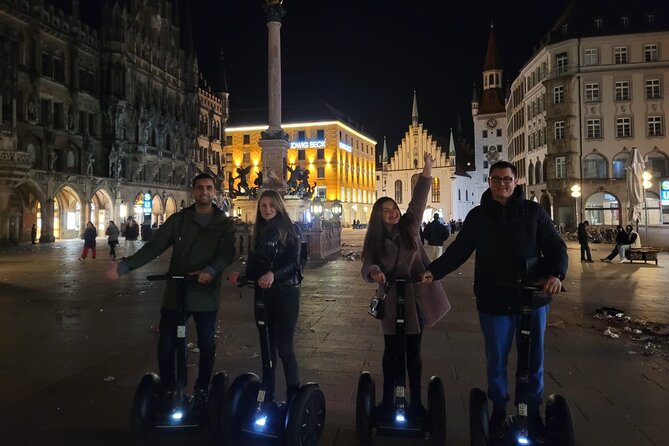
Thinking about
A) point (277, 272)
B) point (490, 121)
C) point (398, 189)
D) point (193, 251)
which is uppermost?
point (490, 121)

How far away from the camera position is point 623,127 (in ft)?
132

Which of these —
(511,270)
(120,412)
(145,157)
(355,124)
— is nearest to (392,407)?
(511,270)

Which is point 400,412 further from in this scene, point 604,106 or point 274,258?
point 604,106

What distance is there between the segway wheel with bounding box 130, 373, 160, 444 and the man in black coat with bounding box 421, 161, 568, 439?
7.35 ft

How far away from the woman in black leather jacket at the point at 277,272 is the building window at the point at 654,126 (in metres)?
44.7

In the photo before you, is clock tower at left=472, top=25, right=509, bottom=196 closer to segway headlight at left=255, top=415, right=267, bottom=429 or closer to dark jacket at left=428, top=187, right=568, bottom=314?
dark jacket at left=428, top=187, right=568, bottom=314

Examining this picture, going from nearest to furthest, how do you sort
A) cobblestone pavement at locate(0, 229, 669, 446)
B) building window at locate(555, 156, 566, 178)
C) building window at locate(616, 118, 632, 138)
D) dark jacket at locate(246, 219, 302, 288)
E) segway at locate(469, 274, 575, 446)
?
segway at locate(469, 274, 575, 446)
dark jacket at locate(246, 219, 302, 288)
cobblestone pavement at locate(0, 229, 669, 446)
building window at locate(616, 118, 632, 138)
building window at locate(555, 156, 566, 178)

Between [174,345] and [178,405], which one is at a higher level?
[174,345]

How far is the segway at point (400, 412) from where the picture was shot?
3588 mm

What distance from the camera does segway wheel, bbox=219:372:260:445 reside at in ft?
11.7

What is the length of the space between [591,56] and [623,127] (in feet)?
21.2

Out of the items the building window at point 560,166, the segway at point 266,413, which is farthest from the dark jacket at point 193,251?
the building window at point 560,166

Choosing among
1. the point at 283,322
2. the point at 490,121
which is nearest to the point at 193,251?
the point at 283,322

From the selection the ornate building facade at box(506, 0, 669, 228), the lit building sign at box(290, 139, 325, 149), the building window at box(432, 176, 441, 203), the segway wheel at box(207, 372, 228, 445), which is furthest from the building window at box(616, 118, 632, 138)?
the lit building sign at box(290, 139, 325, 149)
